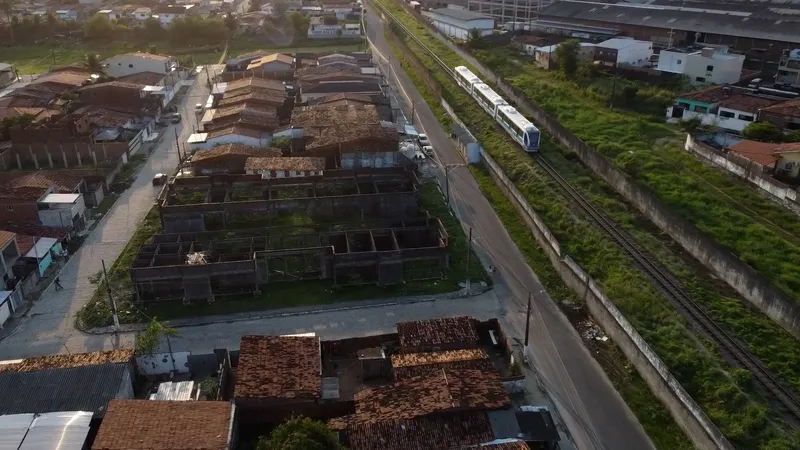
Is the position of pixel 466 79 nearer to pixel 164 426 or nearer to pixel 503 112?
pixel 503 112

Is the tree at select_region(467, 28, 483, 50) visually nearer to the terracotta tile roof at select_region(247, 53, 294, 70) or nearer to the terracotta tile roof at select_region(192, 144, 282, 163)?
the terracotta tile roof at select_region(247, 53, 294, 70)

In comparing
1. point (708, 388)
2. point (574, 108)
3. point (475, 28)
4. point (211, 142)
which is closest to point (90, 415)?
point (708, 388)

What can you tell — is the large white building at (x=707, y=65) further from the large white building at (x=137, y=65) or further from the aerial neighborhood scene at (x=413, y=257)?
the large white building at (x=137, y=65)

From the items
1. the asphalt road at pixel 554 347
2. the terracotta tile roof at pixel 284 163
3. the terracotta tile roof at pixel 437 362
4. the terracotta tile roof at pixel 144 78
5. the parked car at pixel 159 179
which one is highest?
the terracotta tile roof at pixel 144 78

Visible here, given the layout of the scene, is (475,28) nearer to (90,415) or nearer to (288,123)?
(288,123)

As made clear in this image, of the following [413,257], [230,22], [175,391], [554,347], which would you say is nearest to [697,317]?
[554,347]

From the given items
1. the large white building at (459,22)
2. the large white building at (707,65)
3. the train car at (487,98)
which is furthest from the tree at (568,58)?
the large white building at (459,22)
